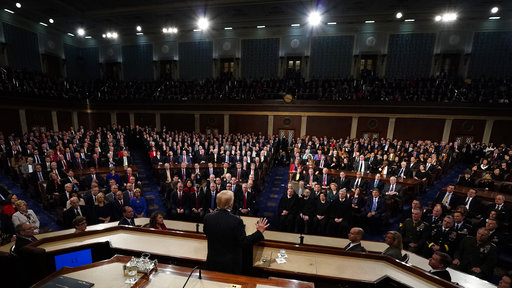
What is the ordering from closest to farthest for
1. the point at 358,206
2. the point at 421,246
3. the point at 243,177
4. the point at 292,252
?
1. the point at 292,252
2. the point at 421,246
3. the point at 358,206
4. the point at 243,177

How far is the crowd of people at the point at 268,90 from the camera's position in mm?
14523

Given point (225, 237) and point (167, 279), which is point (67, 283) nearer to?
point (167, 279)

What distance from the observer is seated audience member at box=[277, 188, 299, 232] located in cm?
603

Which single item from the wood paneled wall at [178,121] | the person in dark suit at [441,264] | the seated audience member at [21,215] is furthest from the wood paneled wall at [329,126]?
the seated audience member at [21,215]

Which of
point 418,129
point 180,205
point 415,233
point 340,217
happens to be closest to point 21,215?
point 180,205

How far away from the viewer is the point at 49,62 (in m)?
20.7

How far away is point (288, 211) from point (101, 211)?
4.68m

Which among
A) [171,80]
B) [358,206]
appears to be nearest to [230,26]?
[171,80]

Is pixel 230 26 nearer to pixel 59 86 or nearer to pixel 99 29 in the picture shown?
pixel 99 29

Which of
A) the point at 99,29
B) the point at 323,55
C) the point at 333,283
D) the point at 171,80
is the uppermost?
the point at 99,29

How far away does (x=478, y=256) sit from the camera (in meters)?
3.94

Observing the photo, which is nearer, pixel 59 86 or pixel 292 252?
pixel 292 252

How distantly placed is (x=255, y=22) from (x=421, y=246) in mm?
19976

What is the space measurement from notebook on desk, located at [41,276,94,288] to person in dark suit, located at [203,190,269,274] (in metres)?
1.09
